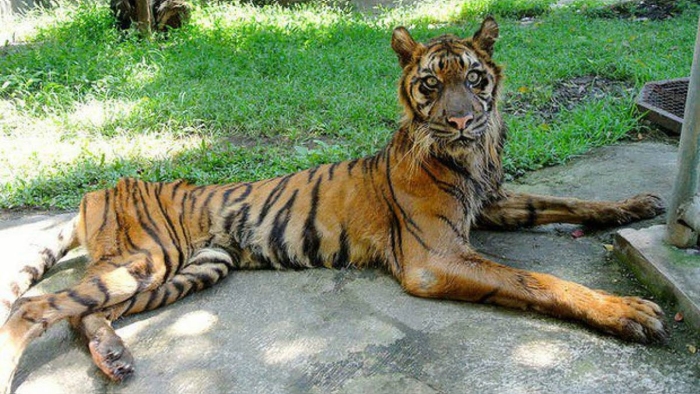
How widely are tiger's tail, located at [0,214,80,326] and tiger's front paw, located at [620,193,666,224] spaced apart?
3.17 metres

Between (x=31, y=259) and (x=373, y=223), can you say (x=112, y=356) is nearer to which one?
(x=31, y=259)

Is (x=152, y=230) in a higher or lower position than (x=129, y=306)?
higher

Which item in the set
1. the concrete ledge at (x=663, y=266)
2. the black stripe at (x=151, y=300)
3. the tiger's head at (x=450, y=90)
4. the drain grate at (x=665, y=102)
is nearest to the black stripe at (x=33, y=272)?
the black stripe at (x=151, y=300)

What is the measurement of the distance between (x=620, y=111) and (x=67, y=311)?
15.1ft

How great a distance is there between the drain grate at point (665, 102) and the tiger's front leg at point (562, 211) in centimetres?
165

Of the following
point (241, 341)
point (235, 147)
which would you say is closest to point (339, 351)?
point (241, 341)

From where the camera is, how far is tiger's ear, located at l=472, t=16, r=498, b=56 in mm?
3590

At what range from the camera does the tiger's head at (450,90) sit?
3.37 meters

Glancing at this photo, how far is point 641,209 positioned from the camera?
385cm

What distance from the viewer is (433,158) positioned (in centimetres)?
356

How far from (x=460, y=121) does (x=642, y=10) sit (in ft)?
25.1

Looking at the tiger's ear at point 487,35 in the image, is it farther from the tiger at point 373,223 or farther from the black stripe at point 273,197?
the black stripe at point 273,197

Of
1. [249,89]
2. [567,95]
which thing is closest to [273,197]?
[249,89]

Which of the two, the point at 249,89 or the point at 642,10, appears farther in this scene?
the point at 642,10
